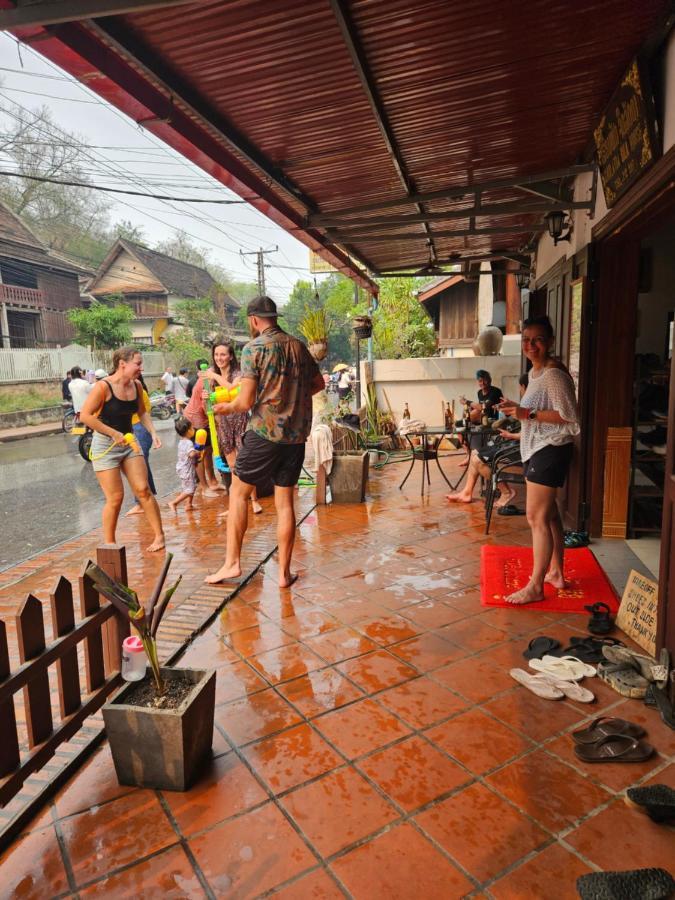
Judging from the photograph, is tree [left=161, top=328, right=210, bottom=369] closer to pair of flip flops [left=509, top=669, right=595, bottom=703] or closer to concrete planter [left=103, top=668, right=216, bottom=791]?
pair of flip flops [left=509, top=669, right=595, bottom=703]

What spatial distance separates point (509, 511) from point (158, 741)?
429cm

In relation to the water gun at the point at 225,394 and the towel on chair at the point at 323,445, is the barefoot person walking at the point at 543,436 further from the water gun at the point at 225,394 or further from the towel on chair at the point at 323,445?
the towel on chair at the point at 323,445

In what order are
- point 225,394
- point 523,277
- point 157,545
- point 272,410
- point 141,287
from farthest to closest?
point 141,287, point 523,277, point 225,394, point 157,545, point 272,410

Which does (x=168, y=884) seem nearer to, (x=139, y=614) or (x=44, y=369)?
(x=139, y=614)

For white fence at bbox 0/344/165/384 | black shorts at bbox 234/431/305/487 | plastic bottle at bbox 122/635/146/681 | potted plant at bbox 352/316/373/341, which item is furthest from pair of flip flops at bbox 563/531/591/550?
white fence at bbox 0/344/165/384

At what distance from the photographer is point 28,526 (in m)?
5.91

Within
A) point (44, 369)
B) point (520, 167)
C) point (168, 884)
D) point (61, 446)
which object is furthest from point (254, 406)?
point (44, 369)

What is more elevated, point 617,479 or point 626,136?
point 626,136

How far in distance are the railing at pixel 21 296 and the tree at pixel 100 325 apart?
2818 millimetres

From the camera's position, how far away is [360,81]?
2992 mm

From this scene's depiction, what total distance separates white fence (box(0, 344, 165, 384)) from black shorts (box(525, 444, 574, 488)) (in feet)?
61.4

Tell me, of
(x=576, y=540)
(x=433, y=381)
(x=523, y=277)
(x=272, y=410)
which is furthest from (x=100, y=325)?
(x=576, y=540)

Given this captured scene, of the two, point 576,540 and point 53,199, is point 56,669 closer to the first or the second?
point 576,540

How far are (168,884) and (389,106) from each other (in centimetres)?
376
